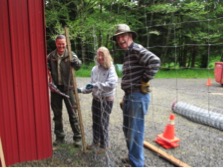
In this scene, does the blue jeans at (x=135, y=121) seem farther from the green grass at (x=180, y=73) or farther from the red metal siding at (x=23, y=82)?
the green grass at (x=180, y=73)

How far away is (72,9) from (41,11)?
10.6m

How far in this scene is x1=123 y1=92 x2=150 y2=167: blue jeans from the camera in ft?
8.29

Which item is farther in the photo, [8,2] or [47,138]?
[47,138]

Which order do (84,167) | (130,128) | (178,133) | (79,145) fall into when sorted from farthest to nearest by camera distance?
1. (178,133)
2. (79,145)
3. (84,167)
4. (130,128)

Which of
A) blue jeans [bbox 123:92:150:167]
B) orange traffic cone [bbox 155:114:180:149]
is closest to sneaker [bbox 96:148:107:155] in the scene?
blue jeans [bbox 123:92:150:167]

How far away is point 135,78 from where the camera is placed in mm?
2494

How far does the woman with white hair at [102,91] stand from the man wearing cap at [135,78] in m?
0.36

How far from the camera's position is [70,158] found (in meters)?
3.08

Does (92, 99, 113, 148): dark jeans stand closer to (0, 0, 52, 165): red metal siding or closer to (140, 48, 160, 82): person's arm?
(0, 0, 52, 165): red metal siding

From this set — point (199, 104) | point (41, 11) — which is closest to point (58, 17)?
point (199, 104)

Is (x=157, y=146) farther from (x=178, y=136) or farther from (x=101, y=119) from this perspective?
(x=101, y=119)

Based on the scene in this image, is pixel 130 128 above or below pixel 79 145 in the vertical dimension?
above

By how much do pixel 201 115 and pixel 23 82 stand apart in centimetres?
320

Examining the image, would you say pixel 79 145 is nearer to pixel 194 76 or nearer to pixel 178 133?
pixel 178 133
